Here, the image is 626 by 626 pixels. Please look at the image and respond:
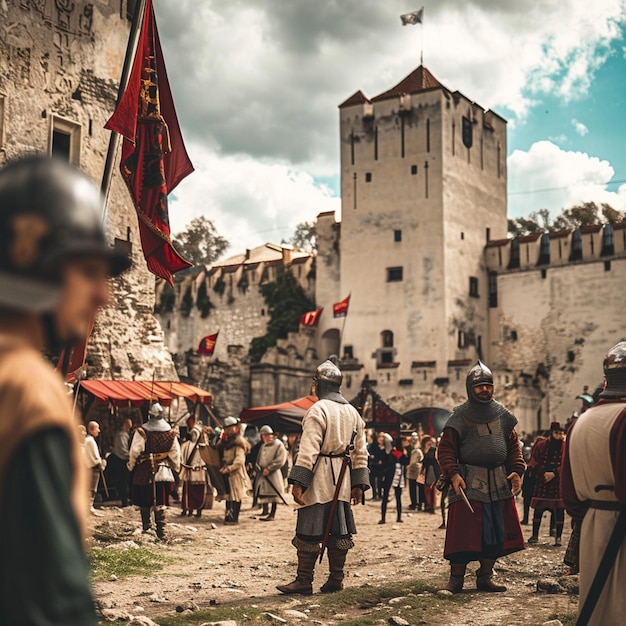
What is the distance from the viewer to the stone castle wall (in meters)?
19.0

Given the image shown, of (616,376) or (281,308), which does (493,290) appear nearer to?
(281,308)

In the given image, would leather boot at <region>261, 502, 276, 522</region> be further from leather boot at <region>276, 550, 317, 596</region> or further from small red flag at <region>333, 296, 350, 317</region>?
small red flag at <region>333, 296, 350, 317</region>

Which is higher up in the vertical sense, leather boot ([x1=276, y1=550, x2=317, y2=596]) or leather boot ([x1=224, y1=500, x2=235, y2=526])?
leather boot ([x1=276, y1=550, x2=317, y2=596])

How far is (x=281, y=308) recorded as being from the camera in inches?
1811

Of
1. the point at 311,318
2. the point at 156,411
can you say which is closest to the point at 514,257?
the point at 311,318

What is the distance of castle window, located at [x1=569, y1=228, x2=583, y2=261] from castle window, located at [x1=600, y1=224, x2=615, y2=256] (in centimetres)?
96

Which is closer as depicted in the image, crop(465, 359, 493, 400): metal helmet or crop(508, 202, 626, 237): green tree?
crop(465, 359, 493, 400): metal helmet

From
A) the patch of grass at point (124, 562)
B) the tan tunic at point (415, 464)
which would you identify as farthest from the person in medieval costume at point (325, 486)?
the tan tunic at point (415, 464)

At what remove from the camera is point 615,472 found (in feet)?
14.0

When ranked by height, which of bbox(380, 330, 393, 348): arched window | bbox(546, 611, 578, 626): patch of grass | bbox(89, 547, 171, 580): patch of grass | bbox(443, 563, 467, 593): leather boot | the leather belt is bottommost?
bbox(89, 547, 171, 580): patch of grass

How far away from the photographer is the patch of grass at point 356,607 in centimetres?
641

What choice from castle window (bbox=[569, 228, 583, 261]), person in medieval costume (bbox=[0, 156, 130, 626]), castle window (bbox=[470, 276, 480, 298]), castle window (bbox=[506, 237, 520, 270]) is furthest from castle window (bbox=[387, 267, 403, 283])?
person in medieval costume (bbox=[0, 156, 130, 626])

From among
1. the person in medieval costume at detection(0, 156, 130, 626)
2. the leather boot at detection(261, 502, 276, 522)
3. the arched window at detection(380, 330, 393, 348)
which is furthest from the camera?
the arched window at detection(380, 330, 393, 348)

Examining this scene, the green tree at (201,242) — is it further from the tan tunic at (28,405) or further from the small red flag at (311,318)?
the tan tunic at (28,405)
